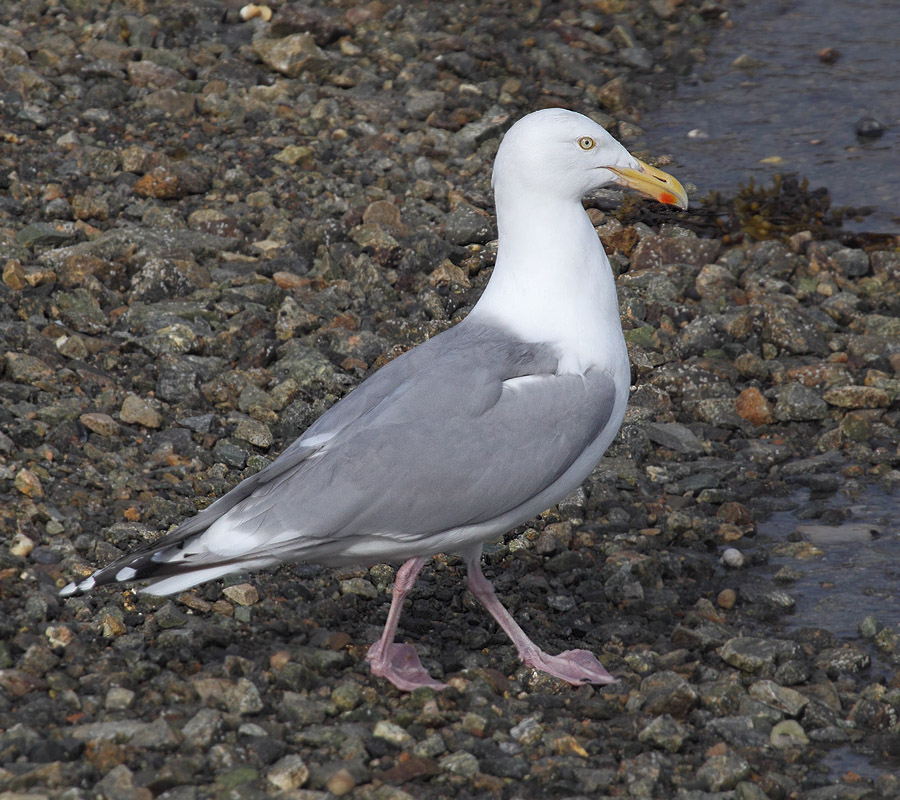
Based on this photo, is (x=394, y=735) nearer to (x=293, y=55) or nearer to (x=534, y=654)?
(x=534, y=654)

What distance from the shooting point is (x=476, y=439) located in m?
4.37

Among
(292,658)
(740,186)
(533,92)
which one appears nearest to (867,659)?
(292,658)

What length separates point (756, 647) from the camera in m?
4.62

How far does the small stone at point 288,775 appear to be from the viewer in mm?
3766

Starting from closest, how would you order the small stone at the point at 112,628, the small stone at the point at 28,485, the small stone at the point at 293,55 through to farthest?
the small stone at the point at 112,628 → the small stone at the point at 28,485 → the small stone at the point at 293,55

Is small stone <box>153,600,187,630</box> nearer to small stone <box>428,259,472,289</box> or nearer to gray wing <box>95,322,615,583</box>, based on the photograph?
gray wing <box>95,322,615,583</box>

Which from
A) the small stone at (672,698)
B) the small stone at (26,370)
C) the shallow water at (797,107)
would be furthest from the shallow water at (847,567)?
the small stone at (26,370)

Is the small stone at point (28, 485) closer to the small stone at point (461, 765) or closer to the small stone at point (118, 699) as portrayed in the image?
the small stone at point (118, 699)

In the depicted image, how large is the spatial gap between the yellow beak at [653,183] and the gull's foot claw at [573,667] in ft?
5.95

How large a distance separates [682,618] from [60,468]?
2.65 meters

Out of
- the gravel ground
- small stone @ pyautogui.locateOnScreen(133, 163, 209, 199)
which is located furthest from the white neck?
small stone @ pyautogui.locateOnScreen(133, 163, 209, 199)

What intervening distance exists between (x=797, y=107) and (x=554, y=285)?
5865 millimetres

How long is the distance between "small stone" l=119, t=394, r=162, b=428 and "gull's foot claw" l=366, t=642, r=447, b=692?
188 centimetres

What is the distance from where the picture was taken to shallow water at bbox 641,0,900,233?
8.91m
